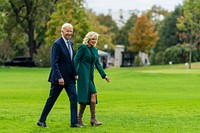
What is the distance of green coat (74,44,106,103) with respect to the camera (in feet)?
34.8

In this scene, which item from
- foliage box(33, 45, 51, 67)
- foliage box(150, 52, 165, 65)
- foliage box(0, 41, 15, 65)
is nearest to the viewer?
foliage box(33, 45, 51, 67)

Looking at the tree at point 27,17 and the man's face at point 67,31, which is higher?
the tree at point 27,17

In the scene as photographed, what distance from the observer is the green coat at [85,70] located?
10.6 meters

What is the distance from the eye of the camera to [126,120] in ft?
37.6

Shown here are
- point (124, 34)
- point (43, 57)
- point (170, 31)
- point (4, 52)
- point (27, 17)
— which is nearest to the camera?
point (43, 57)

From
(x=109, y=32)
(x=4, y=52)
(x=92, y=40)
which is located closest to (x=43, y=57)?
(x=4, y=52)

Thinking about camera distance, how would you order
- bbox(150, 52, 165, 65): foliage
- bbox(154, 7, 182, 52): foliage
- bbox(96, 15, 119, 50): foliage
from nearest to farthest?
bbox(150, 52, 165, 65): foliage, bbox(154, 7, 182, 52): foliage, bbox(96, 15, 119, 50): foliage

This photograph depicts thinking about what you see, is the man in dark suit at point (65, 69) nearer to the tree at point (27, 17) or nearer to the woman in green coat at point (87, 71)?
the woman in green coat at point (87, 71)

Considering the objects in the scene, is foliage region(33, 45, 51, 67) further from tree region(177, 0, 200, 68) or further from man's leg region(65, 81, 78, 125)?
man's leg region(65, 81, 78, 125)

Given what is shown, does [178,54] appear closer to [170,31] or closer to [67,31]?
[170,31]

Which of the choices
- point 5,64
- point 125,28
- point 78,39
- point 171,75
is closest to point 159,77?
point 171,75

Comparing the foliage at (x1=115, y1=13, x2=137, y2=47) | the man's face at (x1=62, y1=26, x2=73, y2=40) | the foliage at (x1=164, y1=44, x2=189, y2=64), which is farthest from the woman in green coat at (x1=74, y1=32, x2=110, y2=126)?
the foliage at (x1=115, y1=13, x2=137, y2=47)

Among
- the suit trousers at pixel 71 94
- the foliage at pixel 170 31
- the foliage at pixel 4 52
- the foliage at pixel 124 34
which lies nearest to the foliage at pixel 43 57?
the foliage at pixel 4 52

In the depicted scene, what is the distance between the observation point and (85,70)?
1067 cm
